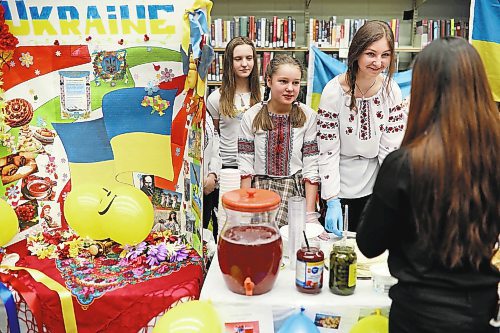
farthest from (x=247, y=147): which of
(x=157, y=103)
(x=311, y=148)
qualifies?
(x=157, y=103)

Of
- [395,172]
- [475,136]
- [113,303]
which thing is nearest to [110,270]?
[113,303]

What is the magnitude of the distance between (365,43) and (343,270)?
3.01 feet

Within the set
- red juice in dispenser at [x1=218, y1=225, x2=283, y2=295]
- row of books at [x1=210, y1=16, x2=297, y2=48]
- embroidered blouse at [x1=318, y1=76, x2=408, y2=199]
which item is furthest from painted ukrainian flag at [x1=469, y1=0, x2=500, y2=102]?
red juice in dispenser at [x1=218, y1=225, x2=283, y2=295]

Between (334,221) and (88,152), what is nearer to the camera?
(334,221)

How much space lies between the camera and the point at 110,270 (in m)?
1.89

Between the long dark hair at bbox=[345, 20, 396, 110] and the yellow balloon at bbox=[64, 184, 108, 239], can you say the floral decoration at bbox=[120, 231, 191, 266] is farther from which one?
the long dark hair at bbox=[345, 20, 396, 110]

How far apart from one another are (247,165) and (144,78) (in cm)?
58

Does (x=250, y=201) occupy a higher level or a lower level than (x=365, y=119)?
lower

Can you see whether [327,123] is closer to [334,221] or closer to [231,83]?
[334,221]

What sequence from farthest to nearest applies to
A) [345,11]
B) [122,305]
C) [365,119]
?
[345,11], [365,119], [122,305]

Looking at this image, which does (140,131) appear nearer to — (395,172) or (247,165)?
(247,165)

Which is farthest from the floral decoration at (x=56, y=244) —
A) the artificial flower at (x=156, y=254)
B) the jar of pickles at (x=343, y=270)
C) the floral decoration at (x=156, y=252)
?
the jar of pickles at (x=343, y=270)

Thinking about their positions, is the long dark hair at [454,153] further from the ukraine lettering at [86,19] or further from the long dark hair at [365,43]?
the ukraine lettering at [86,19]

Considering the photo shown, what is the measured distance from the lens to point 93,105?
2.18 metres
